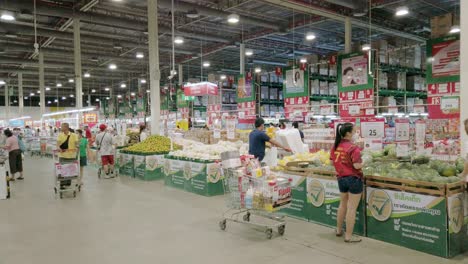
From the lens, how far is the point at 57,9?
14.0m

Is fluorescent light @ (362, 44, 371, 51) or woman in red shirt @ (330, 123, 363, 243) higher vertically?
fluorescent light @ (362, 44, 371, 51)

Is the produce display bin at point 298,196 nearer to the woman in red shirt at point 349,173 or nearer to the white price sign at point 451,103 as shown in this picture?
the woman in red shirt at point 349,173

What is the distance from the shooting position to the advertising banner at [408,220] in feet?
14.0

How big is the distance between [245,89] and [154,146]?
4.89 m

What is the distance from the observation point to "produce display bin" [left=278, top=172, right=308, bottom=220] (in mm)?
5895

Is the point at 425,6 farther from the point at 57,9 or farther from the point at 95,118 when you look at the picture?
the point at 95,118

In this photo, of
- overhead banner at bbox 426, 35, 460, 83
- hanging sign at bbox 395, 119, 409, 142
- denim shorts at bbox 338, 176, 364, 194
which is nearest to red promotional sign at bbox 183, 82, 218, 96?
hanging sign at bbox 395, 119, 409, 142

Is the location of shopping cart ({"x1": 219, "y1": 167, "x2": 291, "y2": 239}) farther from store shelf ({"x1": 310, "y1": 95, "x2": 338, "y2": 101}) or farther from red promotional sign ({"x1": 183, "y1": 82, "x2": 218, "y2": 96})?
store shelf ({"x1": 310, "y1": 95, "x2": 338, "y2": 101})

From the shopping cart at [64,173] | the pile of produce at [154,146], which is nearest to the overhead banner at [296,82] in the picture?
the pile of produce at [154,146]

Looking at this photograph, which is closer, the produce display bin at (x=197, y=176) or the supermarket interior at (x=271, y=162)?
the supermarket interior at (x=271, y=162)

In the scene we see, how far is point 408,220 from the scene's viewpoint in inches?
179

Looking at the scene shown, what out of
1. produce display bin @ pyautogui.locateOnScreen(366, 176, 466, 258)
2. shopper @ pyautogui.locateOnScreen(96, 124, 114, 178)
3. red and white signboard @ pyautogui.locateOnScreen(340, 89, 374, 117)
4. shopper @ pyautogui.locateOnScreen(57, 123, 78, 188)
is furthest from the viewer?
red and white signboard @ pyautogui.locateOnScreen(340, 89, 374, 117)

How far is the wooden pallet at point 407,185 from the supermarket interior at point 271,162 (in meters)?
0.02

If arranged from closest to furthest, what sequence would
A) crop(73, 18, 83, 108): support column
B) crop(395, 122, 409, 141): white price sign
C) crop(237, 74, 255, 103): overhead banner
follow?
crop(395, 122, 409, 141): white price sign < crop(237, 74, 255, 103): overhead banner < crop(73, 18, 83, 108): support column
